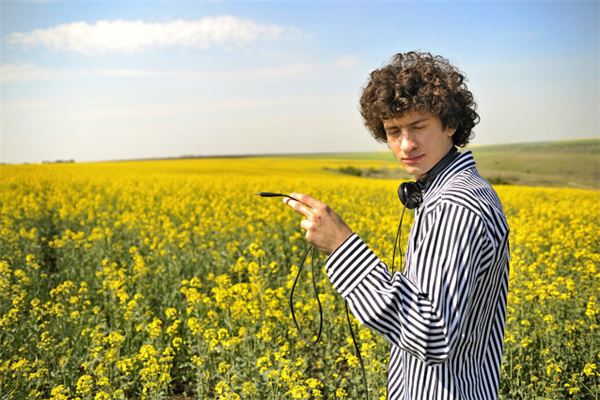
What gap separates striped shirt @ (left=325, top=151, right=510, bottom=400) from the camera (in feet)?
4.56

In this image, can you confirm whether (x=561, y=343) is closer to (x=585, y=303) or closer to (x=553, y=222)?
(x=585, y=303)

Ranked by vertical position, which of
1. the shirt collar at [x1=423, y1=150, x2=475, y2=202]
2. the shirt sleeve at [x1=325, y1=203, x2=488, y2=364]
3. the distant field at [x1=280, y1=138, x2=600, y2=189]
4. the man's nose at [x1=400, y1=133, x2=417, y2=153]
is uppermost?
the man's nose at [x1=400, y1=133, x2=417, y2=153]

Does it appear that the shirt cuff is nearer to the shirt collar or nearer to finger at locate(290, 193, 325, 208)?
finger at locate(290, 193, 325, 208)

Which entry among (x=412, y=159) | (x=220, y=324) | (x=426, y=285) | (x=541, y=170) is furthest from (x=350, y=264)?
(x=541, y=170)

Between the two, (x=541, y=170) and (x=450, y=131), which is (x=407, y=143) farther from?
(x=541, y=170)

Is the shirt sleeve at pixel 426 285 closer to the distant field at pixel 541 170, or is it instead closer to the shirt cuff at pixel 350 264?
the shirt cuff at pixel 350 264

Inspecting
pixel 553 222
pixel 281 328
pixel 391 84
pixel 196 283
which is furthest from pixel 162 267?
pixel 553 222

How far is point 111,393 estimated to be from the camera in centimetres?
393

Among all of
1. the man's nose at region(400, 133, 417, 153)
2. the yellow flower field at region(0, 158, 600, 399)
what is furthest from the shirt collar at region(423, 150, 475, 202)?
the yellow flower field at region(0, 158, 600, 399)

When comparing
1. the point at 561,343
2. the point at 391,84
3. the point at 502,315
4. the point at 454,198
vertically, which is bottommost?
the point at 561,343

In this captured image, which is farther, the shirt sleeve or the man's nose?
the man's nose

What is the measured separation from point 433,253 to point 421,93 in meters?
0.51

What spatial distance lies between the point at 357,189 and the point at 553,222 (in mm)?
8643

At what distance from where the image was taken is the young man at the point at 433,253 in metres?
1.40
